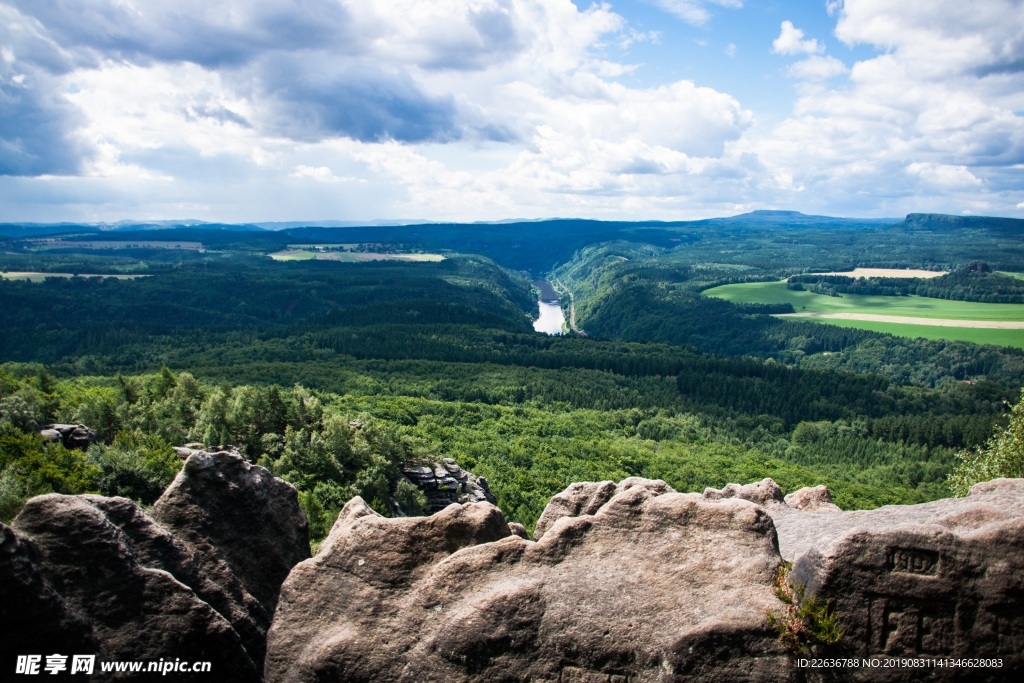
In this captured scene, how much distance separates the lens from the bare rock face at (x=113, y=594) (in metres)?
16.6

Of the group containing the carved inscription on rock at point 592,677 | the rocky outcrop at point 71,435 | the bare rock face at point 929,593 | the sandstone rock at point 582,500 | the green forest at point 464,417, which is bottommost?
the green forest at point 464,417

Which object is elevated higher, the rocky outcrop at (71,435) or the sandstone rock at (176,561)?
the sandstone rock at (176,561)

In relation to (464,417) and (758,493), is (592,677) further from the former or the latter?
(464,417)

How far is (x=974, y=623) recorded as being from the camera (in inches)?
631

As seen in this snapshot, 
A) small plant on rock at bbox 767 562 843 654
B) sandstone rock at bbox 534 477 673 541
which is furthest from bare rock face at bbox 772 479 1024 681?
sandstone rock at bbox 534 477 673 541

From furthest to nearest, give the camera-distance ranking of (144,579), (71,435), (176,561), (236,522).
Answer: (71,435) < (236,522) < (176,561) < (144,579)

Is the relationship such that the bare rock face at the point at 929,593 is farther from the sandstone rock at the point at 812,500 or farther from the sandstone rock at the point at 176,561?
the sandstone rock at the point at 176,561

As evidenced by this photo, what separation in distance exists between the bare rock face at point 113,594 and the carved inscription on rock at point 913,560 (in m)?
17.8

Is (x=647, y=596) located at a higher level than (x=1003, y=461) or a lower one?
higher

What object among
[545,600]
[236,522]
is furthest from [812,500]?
[236,522]

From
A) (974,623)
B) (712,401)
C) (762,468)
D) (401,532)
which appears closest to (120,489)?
(401,532)

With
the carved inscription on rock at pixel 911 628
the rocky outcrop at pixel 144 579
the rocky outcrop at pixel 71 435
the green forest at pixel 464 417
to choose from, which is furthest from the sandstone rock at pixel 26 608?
the rocky outcrop at pixel 71 435

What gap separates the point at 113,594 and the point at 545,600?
37.9 ft

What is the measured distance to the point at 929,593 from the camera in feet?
52.8
